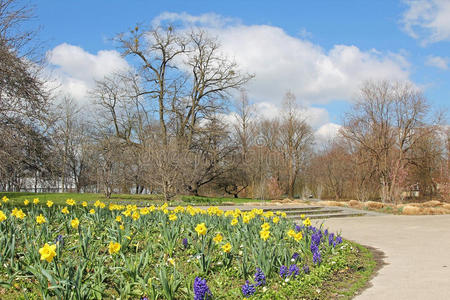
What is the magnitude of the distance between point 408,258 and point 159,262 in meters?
4.51

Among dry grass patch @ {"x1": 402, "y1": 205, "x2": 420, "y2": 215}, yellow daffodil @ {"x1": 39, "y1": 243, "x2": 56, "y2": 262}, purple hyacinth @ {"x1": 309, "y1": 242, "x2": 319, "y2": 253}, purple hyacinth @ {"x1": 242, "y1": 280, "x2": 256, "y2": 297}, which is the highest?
yellow daffodil @ {"x1": 39, "y1": 243, "x2": 56, "y2": 262}

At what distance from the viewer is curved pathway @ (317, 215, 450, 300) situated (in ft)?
14.4

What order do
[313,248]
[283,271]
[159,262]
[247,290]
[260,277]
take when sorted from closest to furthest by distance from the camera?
[247,290], [260,277], [283,271], [159,262], [313,248]

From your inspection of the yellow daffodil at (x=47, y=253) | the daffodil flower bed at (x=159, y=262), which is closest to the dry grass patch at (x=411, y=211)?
the daffodil flower bed at (x=159, y=262)

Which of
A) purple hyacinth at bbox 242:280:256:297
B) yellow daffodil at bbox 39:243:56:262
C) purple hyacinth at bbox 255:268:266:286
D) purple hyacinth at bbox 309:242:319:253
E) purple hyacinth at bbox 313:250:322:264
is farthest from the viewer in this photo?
purple hyacinth at bbox 309:242:319:253

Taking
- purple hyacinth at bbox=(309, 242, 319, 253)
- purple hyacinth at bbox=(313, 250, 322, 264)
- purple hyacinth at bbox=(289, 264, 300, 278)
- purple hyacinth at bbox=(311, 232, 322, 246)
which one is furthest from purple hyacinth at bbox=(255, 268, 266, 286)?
purple hyacinth at bbox=(311, 232, 322, 246)

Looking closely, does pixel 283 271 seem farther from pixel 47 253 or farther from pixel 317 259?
pixel 47 253

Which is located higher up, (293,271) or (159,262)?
(159,262)

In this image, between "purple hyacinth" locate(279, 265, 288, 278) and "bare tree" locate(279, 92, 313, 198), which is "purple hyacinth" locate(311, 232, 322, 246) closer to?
"purple hyacinth" locate(279, 265, 288, 278)

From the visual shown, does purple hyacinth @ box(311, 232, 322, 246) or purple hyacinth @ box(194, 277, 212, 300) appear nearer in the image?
purple hyacinth @ box(194, 277, 212, 300)

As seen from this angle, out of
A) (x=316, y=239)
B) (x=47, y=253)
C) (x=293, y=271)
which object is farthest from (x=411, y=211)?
Result: (x=47, y=253)

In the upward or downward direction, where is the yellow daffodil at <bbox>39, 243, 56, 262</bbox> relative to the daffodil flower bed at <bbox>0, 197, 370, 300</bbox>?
upward

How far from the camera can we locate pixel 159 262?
454cm

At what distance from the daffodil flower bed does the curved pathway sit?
0.71 meters
